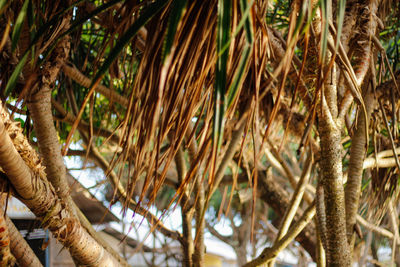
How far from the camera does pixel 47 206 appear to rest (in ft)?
2.70

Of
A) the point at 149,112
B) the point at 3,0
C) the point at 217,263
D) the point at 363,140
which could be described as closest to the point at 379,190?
the point at 363,140

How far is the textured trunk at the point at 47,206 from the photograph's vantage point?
2.31 feet

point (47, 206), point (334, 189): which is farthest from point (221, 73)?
point (334, 189)

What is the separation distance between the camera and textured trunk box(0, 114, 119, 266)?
705mm

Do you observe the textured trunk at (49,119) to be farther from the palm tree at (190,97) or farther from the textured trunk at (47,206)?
the textured trunk at (47,206)

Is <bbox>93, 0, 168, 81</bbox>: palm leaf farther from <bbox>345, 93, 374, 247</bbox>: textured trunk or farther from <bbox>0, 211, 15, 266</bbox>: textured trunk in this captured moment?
<bbox>345, 93, 374, 247</bbox>: textured trunk

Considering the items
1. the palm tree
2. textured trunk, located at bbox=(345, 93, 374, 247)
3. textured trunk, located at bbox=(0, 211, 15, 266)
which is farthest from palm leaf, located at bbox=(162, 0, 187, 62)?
textured trunk, located at bbox=(345, 93, 374, 247)

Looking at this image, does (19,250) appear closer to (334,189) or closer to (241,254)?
(334,189)

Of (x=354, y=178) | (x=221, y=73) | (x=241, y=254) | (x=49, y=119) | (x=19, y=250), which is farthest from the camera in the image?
(x=241, y=254)

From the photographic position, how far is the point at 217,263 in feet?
28.7

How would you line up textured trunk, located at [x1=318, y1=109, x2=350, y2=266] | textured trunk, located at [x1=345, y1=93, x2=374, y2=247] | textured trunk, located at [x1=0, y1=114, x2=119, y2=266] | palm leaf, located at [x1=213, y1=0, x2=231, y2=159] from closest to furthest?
palm leaf, located at [x1=213, y1=0, x2=231, y2=159], textured trunk, located at [x1=0, y1=114, x2=119, y2=266], textured trunk, located at [x1=318, y1=109, x2=350, y2=266], textured trunk, located at [x1=345, y1=93, x2=374, y2=247]

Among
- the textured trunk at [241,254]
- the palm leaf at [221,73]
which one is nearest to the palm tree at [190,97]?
the palm leaf at [221,73]

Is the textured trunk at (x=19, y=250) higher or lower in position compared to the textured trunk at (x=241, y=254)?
lower

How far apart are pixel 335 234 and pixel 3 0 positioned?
929mm
